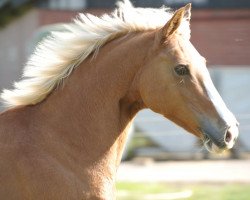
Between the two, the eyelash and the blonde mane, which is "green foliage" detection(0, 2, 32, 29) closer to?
the blonde mane

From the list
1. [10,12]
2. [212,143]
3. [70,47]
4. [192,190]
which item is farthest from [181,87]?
[10,12]

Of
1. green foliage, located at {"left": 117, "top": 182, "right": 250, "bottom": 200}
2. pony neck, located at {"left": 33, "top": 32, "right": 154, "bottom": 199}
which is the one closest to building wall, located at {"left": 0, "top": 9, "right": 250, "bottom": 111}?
green foliage, located at {"left": 117, "top": 182, "right": 250, "bottom": 200}

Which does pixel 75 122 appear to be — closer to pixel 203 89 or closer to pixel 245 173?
pixel 203 89

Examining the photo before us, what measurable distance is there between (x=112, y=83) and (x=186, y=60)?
18.9 inches

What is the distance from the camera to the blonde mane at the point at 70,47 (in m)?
4.66

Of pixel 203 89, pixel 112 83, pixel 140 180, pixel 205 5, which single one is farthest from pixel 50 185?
pixel 205 5

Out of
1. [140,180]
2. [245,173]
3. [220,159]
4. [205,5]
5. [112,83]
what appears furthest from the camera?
[205,5]

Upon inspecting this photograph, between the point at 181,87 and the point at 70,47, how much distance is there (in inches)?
29.8

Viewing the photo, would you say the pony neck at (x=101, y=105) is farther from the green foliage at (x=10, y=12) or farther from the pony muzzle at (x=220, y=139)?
the green foliage at (x=10, y=12)

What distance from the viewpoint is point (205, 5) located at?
17.3 metres

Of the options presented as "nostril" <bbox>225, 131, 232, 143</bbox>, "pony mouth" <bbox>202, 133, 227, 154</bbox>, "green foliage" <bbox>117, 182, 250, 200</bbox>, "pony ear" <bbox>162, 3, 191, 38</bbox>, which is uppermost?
"pony ear" <bbox>162, 3, 191, 38</bbox>

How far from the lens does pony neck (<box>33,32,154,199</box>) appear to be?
4.50 m

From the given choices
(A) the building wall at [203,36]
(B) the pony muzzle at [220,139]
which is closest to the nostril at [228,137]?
(B) the pony muzzle at [220,139]

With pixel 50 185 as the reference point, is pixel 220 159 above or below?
below
